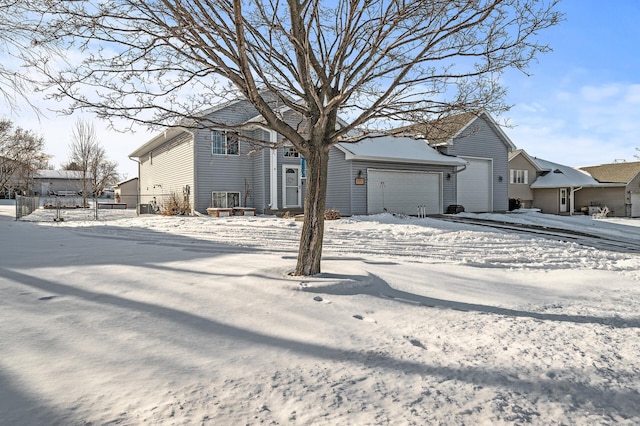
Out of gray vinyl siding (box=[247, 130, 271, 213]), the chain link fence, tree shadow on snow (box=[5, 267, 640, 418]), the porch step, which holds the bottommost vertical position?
tree shadow on snow (box=[5, 267, 640, 418])

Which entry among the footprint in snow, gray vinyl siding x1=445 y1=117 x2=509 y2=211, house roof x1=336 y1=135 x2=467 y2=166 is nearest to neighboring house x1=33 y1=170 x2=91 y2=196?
house roof x1=336 y1=135 x2=467 y2=166

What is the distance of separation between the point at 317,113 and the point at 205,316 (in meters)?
3.16

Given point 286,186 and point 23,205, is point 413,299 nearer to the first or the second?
point 286,186

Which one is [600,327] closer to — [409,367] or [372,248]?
[409,367]

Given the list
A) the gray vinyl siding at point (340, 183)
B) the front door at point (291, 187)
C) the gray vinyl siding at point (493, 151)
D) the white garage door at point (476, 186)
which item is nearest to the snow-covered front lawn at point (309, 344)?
the gray vinyl siding at point (340, 183)

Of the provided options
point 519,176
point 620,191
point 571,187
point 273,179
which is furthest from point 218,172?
point 620,191

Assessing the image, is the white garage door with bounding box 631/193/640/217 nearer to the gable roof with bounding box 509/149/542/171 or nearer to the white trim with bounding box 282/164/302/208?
the gable roof with bounding box 509/149/542/171

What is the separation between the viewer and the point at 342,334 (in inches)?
137

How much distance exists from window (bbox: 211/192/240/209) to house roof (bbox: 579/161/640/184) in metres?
26.8

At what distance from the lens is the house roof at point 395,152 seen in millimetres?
16703

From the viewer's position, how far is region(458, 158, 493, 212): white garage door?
20.7 metres

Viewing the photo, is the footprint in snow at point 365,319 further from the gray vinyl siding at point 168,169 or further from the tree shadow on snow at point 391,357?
the gray vinyl siding at point 168,169

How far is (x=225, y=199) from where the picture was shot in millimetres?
18281

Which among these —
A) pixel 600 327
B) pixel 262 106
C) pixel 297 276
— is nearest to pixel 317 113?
pixel 262 106
